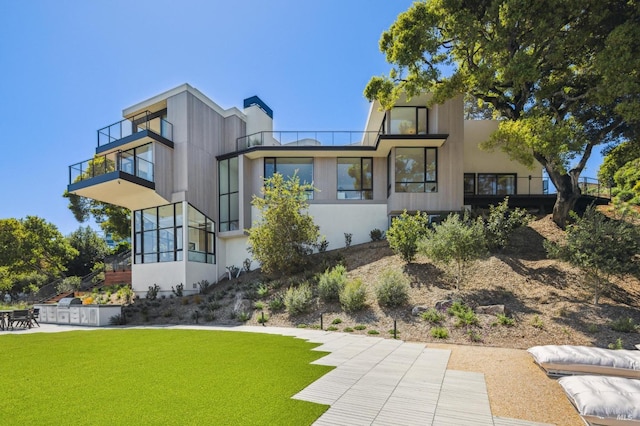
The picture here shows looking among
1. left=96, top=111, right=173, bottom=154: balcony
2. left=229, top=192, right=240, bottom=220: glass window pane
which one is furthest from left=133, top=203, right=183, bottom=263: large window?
left=96, top=111, right=173, bottom=154: balcony

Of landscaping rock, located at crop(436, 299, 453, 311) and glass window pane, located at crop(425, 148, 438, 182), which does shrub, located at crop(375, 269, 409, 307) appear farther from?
glass window pane, located at crop(425, 148, 438, 182)

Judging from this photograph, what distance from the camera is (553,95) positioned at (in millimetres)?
14453

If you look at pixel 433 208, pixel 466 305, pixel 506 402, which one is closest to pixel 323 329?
pixel 466 305

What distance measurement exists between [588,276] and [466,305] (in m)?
3.94

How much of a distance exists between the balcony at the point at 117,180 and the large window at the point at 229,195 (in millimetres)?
3399

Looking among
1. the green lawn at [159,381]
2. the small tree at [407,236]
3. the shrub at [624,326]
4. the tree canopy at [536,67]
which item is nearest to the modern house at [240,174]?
the tree canopy at [536,67]

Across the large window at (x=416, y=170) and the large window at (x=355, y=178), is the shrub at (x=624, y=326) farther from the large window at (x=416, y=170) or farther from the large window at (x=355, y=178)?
the large window at (x=355, y=178)

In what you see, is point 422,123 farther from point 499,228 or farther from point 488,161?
point 499,228

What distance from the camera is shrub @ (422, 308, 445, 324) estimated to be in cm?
987

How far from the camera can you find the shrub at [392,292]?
11062 millimetres

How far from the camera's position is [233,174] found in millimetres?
20031

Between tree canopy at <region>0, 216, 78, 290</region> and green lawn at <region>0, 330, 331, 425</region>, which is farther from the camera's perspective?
tree canopy at <region>0, 216, 78, 290</region>

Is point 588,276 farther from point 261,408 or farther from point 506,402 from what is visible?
point 261,408

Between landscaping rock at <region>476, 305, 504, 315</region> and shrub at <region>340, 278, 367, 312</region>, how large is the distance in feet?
11.7
